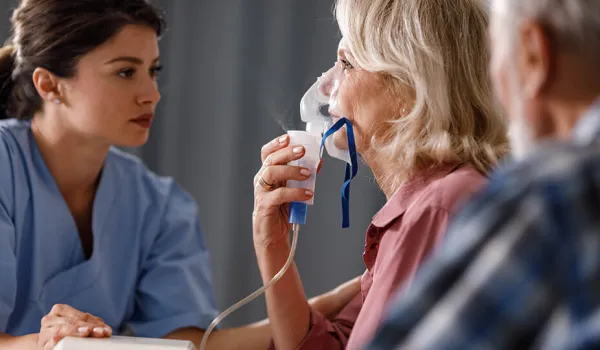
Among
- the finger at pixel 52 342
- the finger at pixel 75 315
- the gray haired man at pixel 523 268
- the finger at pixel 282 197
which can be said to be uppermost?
the gray haired man at pixel 523 268

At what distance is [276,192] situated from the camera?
1.41m

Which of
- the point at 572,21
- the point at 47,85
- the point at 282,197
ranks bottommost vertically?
the point at 282,197

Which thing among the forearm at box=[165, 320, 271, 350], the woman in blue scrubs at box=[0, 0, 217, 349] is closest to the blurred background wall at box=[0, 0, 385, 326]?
the woman in blue scrubs at box=[0, 0, 217, 349]

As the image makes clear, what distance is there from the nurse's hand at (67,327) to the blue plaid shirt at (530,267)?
0.91m

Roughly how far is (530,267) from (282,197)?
34.6 inches

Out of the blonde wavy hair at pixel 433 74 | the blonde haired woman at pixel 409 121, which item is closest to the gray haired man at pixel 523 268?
the blonde haired woman at pixel 409 121

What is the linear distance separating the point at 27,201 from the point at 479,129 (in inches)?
46.0

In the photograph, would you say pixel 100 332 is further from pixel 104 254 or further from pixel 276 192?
pixel 104 254

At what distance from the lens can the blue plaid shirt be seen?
0.53 meters

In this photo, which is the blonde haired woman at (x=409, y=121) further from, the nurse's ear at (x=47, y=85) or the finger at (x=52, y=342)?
the nurse's ear at (x=47, y=85)

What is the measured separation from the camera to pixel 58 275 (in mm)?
1885

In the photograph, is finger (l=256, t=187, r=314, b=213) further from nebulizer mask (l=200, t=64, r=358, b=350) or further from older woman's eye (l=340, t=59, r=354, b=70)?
Answer: older woman's eye (l=340, t=59, r=354, b=70)

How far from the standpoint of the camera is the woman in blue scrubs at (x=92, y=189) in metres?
1.89

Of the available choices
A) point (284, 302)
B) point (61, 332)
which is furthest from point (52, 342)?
point (284, 302)
